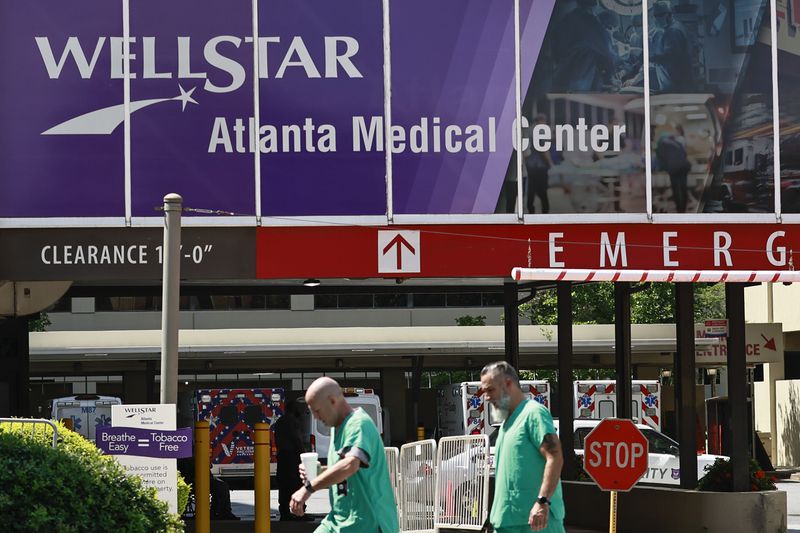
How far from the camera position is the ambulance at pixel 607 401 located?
3497 cm

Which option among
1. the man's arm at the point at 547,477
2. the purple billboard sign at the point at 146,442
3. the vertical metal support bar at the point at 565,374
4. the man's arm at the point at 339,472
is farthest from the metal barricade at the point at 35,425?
the vertical metal support bar at the point at 565,374

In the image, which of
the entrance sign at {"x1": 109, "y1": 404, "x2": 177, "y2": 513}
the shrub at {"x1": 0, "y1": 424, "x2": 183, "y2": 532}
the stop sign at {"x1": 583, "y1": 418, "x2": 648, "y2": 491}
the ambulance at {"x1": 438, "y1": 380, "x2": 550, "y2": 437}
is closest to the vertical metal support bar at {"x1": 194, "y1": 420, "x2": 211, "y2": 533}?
the entrance sign at {"x1": 109, "y1": 404, "x2": 177, "y2": 513}

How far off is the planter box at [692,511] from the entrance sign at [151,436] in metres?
6.97

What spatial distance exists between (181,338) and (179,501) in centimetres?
2652

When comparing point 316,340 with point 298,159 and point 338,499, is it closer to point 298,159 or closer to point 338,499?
point 298,159

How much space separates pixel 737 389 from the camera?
56.1 ft

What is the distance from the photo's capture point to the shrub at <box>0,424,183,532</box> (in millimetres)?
9109

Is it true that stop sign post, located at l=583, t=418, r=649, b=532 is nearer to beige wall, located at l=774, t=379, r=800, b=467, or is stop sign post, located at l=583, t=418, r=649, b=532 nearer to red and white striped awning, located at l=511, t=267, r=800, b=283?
red and white striped awning, located at l=511, t=267, r=800, b=283

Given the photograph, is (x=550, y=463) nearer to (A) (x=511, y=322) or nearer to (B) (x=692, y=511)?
(B) (x=692, y=511)

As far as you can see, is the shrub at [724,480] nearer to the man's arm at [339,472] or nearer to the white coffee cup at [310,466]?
the white coffee cup at [310,466]

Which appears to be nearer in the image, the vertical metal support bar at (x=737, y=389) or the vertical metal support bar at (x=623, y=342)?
the vertical metal support bar at (x=737, y=389)

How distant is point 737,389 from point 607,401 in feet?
59.8

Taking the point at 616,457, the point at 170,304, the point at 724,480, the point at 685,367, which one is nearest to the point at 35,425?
the point at 170,304

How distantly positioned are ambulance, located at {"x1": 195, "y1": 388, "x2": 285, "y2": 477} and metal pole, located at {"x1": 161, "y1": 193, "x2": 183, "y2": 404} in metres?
19.2
